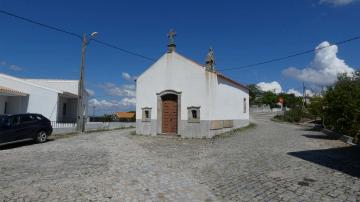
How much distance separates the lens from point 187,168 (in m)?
8.95

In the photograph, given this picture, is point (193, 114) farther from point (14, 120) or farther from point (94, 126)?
point (94, 126)

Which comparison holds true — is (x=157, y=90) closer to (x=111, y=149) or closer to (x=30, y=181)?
(x=111, y=149)

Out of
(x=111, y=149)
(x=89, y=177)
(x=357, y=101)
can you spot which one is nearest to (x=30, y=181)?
(x=89, y=177)

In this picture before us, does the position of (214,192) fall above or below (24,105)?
below

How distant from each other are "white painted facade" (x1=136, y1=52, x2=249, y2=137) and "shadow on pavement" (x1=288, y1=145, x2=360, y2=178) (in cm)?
689

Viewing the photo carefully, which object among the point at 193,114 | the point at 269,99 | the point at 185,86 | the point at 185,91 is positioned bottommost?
the point at 193,114

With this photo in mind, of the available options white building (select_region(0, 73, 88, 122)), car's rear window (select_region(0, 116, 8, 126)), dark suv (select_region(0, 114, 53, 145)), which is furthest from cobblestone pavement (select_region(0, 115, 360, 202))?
white building (select_region(0, 73, 88, 122))

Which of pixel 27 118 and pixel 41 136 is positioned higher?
pixel 27 118

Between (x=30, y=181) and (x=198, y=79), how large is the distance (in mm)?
12009

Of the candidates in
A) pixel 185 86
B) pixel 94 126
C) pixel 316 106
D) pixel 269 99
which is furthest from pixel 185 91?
pixel 269 99

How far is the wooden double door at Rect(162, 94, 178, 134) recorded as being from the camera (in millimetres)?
18625

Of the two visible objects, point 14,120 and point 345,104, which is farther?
point 345,104

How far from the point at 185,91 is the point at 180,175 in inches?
411

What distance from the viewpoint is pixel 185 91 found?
714 inches
